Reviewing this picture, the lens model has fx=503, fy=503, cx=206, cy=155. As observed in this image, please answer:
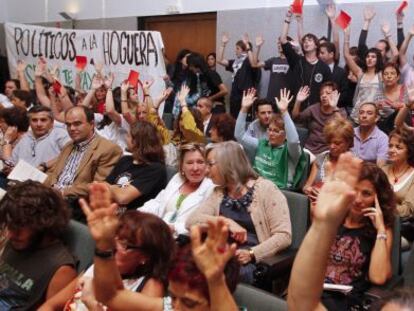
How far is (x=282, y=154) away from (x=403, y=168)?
2.80 feet

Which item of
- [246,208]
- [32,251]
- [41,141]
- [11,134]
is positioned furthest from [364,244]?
[11,134]

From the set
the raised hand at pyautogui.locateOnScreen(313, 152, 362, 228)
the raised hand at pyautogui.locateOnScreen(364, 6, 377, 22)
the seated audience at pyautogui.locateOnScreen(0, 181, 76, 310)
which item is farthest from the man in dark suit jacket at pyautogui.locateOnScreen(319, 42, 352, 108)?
the raised hand at pyautogui.locateOnScreen(313, 152, 362, 228)

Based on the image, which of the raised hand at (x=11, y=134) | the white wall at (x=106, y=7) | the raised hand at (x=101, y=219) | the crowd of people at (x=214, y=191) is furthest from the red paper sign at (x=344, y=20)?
the raised hand at (x=101, y=219)

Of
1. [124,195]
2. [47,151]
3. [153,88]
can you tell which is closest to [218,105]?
[153,88]

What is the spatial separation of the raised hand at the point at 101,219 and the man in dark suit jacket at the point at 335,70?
416 centimetres

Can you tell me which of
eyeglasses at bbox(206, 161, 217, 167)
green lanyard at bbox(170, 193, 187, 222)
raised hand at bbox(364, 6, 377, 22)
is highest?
raised hand at bbox(364, 6, 377, 22)

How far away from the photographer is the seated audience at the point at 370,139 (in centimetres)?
379

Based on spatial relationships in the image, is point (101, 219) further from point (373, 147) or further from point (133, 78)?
point (133, 78)

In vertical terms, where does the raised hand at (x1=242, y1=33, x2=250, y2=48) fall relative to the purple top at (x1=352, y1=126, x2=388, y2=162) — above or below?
above

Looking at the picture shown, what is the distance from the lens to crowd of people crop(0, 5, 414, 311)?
1303mm

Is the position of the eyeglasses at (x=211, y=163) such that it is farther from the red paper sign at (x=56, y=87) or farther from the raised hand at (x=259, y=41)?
the raised hand at (x=259, y=41)

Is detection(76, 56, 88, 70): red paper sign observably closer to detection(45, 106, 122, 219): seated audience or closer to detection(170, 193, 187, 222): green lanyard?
detection(45, 106, 122, 219): seated audience

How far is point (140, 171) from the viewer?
3248 mm

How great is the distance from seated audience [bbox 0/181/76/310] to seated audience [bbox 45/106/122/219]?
1.19 meters
